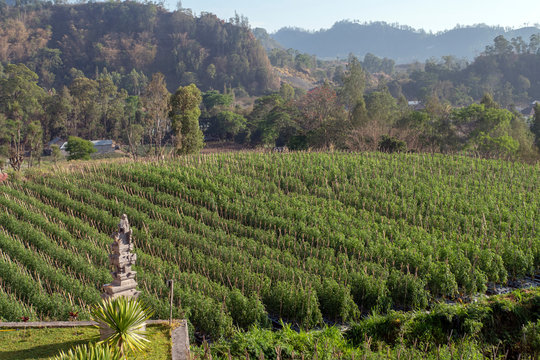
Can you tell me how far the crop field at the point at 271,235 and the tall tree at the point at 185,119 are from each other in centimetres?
543

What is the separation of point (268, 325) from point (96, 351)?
4.17 meters

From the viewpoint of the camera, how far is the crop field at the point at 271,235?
9.52m

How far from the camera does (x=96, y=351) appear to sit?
544 centimetres

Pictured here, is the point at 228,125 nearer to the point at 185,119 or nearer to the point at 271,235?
the point at 185,119

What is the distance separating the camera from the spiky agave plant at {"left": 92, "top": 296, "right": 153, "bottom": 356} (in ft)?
19.9

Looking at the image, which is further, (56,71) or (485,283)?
(56,71)

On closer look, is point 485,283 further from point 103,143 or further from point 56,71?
point 56,71

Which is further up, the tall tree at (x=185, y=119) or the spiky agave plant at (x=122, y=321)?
the tall tree at (x=185, y=119)

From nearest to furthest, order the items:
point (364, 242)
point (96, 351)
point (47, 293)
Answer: point (96, 351) → point (47, 293) → point (364, 242)

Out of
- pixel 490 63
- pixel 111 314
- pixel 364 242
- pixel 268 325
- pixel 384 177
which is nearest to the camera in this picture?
pixel 111 314

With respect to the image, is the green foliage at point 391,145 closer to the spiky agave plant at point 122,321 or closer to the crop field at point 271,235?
the crop field at point 271,235

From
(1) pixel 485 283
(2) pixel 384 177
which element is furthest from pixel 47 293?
(2) pixel 384 177

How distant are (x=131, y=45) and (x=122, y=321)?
13187cm

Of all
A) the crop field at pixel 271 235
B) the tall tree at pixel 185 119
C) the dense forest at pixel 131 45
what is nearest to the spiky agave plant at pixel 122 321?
the crop field at pixel 271 235
